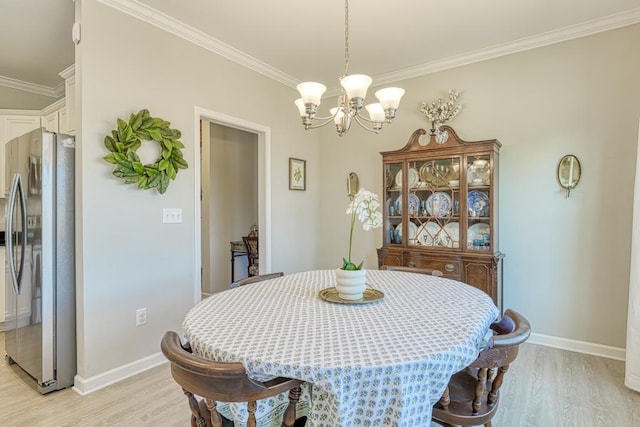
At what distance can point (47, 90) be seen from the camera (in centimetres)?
408

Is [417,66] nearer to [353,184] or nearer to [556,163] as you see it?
[353,184]

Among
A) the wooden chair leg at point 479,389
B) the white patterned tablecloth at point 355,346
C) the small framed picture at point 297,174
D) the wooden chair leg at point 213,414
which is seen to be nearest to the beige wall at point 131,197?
the small framed picture at point 297,174

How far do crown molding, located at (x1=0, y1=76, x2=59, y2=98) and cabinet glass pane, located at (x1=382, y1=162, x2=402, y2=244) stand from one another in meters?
4.03

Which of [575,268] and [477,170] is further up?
[477,170]

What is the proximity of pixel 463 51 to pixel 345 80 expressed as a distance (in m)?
1.99

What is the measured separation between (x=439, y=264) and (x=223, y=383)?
98.2 inches

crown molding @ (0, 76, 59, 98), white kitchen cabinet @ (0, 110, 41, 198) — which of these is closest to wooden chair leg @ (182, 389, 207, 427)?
white kitchen cabinet @ (0, 110, 41, 198)

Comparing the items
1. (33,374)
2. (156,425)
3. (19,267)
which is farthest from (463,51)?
(33,374)

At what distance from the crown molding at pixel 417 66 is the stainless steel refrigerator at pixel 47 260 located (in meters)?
1.07

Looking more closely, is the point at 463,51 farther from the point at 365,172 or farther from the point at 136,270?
the point at 136,270

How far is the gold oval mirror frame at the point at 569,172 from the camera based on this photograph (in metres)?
2.80

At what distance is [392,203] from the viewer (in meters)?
3.45

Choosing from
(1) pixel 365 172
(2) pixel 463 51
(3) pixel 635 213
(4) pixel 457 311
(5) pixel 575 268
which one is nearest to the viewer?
(4) pixel 457 311

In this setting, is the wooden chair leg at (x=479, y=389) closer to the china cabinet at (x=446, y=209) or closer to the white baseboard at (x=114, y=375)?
the china cabinet at (x=446, y=209)
